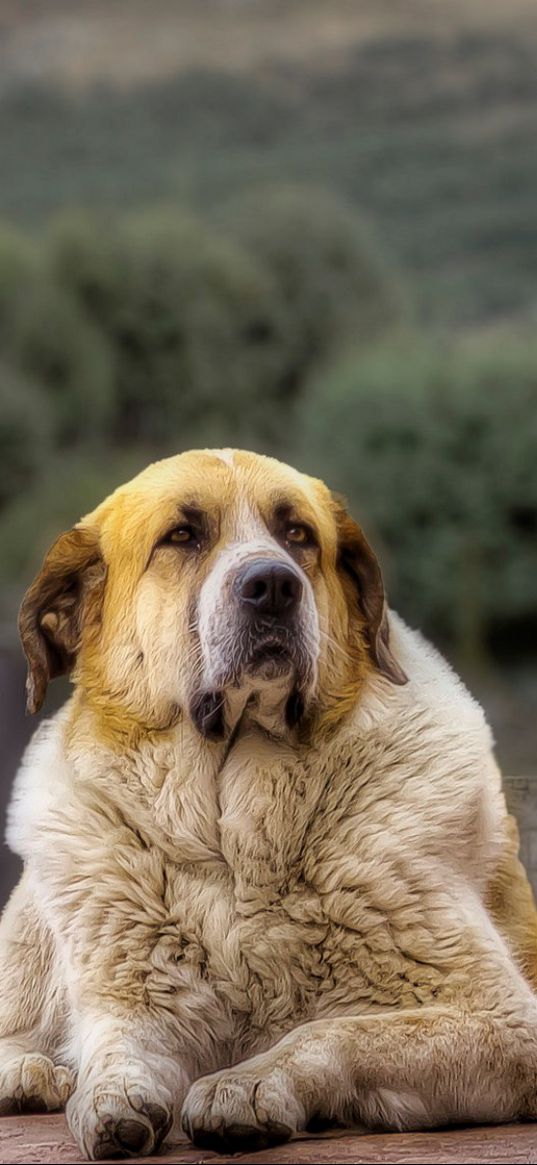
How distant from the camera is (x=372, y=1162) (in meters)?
2.62

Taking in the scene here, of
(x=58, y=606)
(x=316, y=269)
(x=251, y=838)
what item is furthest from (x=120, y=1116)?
(x=316, y=269)

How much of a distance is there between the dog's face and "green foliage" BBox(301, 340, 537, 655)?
8.74m

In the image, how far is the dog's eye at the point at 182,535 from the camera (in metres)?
3.18

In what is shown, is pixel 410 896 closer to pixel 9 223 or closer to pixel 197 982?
pixel 197 982

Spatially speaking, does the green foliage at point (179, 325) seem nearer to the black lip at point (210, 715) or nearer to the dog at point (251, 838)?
the dog at point (251, 838)

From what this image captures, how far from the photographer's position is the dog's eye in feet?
10.4

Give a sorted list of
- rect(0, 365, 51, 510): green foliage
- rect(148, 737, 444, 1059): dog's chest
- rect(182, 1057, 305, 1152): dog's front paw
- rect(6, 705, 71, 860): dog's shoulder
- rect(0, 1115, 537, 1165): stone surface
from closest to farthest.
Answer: rect(0, 1115, 537, 1165): stone surface, rect(182, 1057, 305, 1152): dog's front paw, rect(148, 737, 444, 1059): dog's chest, rect(6, 705, 71, 860): dog's shoulder, rect(0, 365, 51, 510): green foliage

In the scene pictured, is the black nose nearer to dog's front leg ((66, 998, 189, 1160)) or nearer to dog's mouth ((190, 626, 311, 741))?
dog's mouth ((190, 626, 311, 741))

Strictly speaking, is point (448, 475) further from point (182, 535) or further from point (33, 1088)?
point (33, 1088)

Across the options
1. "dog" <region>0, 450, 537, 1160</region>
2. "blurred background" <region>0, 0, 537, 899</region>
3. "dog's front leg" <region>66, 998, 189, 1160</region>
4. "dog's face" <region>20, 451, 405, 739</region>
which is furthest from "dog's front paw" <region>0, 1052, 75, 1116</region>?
"blurred background" <region>0, 0, 537, 899</region>

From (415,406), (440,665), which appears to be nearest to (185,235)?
(415,406)

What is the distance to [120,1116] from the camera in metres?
2.77

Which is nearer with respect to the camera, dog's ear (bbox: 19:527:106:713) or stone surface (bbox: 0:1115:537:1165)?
stone surface (bbox: 0:1115:537:1165)

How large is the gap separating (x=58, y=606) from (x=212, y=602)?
477 millimetres
